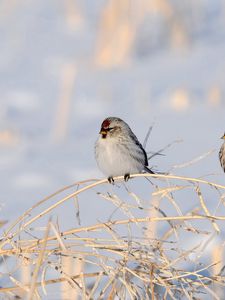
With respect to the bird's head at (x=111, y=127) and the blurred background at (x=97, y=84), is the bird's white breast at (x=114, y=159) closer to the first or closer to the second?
the bird's head at (x=111, y=127)

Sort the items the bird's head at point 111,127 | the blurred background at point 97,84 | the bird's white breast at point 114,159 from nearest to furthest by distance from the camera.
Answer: the bird's white breast at point 114,159
the bird's head at point 111,127
the blurred background at point 97,84

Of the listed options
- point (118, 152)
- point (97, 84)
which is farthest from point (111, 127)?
point (97, 84)

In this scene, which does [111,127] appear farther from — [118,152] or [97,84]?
[97,84]

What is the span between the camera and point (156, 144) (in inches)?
269

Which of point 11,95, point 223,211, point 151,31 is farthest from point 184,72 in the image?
point 223,211

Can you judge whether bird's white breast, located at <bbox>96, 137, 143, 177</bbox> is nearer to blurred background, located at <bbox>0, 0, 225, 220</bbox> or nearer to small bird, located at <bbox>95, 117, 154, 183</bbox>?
small bird, located at <bbox>95, 117, 154, 183</bbox>

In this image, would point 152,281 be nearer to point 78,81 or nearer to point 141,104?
point 141,104

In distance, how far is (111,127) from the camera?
15.3 ft

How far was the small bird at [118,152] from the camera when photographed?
4492 mm

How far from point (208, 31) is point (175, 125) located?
241cm

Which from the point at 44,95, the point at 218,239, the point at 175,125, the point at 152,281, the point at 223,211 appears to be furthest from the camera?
the point at 44,95

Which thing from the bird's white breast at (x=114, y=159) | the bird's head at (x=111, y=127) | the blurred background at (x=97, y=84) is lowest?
the bird's white breast at (x=114, y=159)

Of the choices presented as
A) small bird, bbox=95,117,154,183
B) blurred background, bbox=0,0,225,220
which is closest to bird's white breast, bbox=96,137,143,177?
small bird, bbox=95,117,154,183

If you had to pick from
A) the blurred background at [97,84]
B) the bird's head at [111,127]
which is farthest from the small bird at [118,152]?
the blurred background at [97,84]
